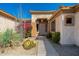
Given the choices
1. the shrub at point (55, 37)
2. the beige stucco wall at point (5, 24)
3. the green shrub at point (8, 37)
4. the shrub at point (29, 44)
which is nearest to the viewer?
the green shrub at point (8, 37)

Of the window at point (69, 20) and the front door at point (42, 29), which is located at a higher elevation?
the window at point (69, 20)

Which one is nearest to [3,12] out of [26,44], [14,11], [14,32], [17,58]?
[14,11]

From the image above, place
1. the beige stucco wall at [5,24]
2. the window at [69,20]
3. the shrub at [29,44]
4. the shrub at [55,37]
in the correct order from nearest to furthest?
the beige stucco wall at [5,24], the shrub at [29,44], the window at [69,20], the shrub at [55,37]

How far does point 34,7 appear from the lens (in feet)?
50.5

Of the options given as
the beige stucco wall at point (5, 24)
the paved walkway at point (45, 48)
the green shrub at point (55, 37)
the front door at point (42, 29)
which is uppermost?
the beige stucco wall at point (5, 24)

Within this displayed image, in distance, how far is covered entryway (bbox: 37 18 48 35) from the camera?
16.7 m

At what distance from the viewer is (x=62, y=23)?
17.8 meters

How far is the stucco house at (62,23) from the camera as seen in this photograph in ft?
55.3

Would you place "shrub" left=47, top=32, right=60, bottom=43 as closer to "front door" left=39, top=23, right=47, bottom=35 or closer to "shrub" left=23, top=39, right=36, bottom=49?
"front door" left=39, top=23, right=47, bottom=35

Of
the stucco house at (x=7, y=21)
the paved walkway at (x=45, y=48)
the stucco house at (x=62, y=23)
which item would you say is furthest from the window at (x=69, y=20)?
the stucco house at (x=7, y=21)

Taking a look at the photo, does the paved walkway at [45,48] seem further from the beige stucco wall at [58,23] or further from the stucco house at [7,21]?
the stucco house at [7,21]

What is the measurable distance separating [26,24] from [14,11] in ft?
4.69

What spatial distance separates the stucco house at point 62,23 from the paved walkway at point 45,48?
0.68 m

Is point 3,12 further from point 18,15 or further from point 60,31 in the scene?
point 60,31
